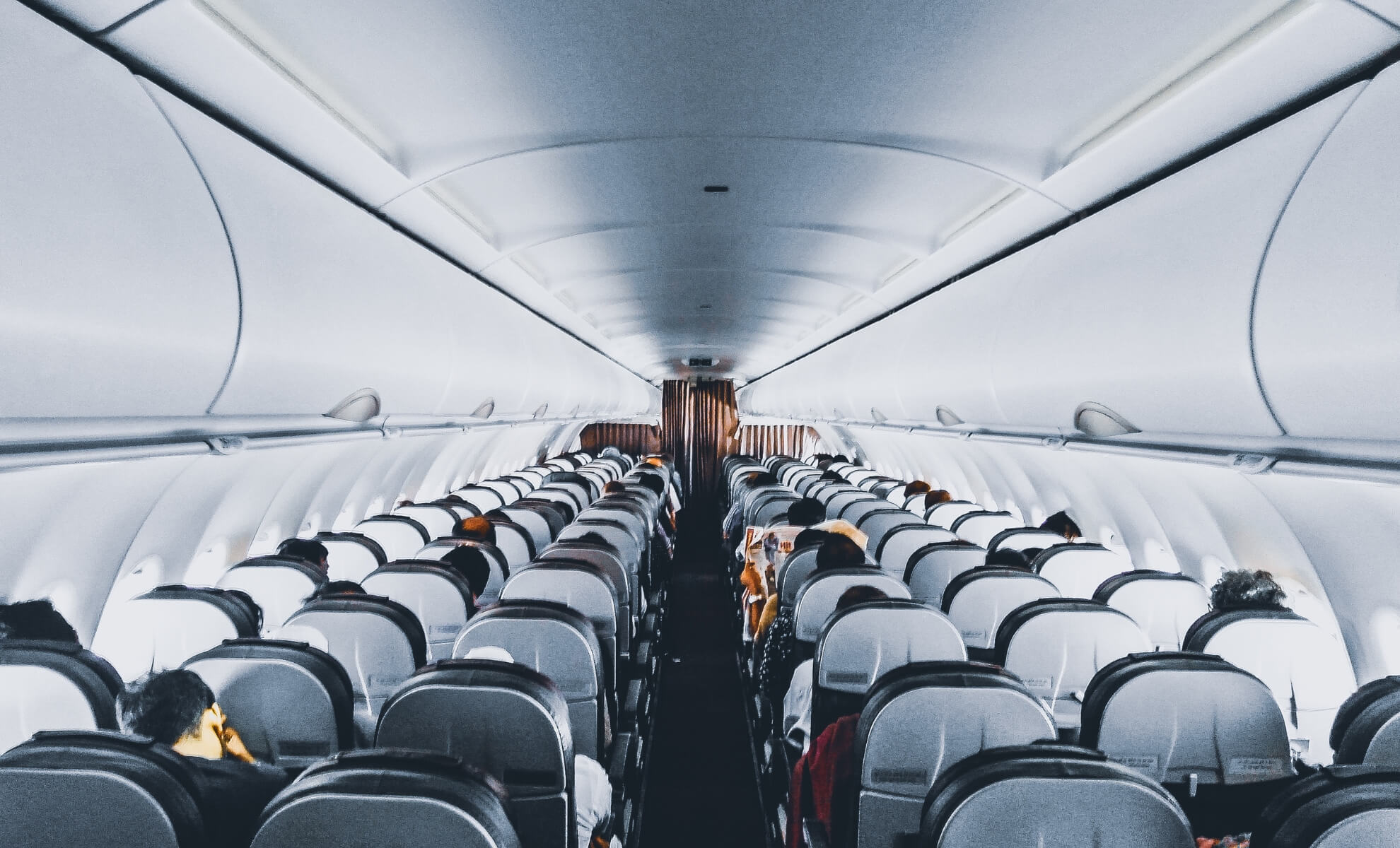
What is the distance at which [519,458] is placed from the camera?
2083 centimetres

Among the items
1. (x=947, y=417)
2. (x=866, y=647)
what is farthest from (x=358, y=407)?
(x=947, y=417)

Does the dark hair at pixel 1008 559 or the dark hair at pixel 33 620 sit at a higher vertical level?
the dark hair at pixel 1008 559

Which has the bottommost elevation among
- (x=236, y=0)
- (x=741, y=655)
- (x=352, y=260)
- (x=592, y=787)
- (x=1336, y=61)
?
(x=741, y=655)

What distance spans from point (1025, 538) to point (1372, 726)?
4.47 meters

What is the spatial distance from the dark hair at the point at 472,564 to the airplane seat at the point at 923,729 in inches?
145

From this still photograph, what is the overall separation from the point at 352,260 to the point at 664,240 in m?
3.31

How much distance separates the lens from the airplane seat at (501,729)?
2.84 metres

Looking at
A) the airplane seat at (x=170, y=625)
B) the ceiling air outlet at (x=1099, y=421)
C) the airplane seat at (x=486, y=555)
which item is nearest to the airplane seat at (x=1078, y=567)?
the ceiling air outlet at (x=1099, y=421)

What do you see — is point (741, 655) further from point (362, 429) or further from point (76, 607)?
point (76, 607)

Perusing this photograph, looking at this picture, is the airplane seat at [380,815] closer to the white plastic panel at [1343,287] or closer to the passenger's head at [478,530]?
the white plastic panel at [1343,287]

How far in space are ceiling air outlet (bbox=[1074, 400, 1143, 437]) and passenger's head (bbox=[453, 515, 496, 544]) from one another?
4.62 metres

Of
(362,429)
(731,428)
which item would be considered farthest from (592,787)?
(731,428)

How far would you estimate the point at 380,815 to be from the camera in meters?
1.91

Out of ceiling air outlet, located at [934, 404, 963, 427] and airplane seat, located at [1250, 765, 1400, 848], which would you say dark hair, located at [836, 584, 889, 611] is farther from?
ceiling air outlet, located at [934, 404, 963, 427]
